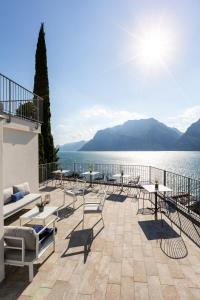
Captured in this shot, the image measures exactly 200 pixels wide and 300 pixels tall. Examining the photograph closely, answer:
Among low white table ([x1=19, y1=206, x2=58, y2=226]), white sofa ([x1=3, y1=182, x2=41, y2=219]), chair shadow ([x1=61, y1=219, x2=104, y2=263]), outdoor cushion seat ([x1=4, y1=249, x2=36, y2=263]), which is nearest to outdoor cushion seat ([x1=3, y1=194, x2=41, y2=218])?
white sofa ([x1=3, y1=182, x2=41, y2=219])

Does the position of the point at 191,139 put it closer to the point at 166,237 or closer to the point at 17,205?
the point at 166,237

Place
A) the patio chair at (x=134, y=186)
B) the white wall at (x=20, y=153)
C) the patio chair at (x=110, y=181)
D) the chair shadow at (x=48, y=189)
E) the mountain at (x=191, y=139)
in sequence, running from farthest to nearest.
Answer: the mountain at (x=191, y=139)
the patio chair at (x=110, y=181)
the chair shadow at (x=48, y=189)
the patio chair at (x=134, y=186)
the white wall at (x=20, y=153)

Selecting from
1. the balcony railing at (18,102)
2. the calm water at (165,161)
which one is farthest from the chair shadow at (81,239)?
the calm water at (165,161)

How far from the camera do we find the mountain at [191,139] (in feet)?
486

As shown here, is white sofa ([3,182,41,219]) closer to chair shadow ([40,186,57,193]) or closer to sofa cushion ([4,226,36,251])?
sofa cushion ([4,226,36,251])

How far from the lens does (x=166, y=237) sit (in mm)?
4988

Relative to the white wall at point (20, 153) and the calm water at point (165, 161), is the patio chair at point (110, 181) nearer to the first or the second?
the white wall at point (20, 153)

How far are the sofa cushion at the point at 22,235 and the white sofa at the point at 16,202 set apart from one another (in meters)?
2.34

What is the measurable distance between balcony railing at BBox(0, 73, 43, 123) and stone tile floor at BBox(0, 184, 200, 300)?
14.2 ft

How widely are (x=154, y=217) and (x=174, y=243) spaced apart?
1.76 meters

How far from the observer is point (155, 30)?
7.53 metres

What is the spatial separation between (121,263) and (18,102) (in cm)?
648

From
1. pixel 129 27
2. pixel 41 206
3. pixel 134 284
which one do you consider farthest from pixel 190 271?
pixel 129 27

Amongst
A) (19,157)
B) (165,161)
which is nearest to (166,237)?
(19,157)
